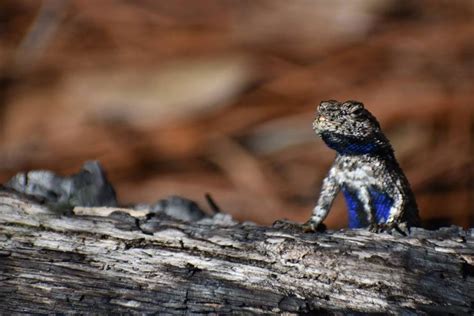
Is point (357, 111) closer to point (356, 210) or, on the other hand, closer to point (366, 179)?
point (366, 179)

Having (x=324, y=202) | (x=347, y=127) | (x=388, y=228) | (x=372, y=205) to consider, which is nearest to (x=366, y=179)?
(x=372, y=205)

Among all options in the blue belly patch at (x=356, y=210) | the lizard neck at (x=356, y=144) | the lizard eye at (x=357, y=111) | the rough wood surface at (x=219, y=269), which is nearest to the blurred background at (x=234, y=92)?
the blue belly patch at (x=356, y=210)

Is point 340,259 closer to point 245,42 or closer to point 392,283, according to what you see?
point 392,283

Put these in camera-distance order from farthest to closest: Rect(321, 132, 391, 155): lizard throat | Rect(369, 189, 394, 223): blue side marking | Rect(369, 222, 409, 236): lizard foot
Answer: Rect(369, 189, 394, 223): blue side marking
Rect(321, 132, 391, 155): lizard throat
Rect(369, 222, 409, 236): lizard foot

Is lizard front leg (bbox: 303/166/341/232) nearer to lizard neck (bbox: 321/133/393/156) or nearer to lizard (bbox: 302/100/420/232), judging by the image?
lizard (bbox: 302/100/420/232)

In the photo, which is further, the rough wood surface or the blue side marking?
the blue side marking

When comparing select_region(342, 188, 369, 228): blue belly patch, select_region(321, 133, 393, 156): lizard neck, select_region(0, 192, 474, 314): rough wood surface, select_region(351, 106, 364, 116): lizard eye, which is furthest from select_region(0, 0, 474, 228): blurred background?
select_region(0, 192, 474, 314): rough wood surface
